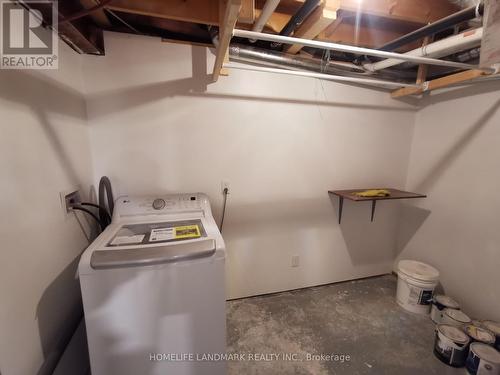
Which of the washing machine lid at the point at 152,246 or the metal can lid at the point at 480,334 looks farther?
the metal can lid at the point at 480,334

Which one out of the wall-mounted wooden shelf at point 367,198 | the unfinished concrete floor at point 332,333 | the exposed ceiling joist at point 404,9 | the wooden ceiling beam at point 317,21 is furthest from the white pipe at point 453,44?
the unfinished concrete floor at point 332,333

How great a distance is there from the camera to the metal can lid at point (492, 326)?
151 centimetres

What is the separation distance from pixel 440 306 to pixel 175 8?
2688 mm

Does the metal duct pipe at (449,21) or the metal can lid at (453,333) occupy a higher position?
the metal duct pipe at (449,21)

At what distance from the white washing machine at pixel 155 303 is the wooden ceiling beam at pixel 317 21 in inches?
46.2

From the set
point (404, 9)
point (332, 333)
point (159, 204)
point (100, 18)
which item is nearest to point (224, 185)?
point (159, 204)

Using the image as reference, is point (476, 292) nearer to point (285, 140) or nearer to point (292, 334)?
point (292, 334)

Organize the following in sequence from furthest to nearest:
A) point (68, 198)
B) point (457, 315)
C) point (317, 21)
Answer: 1. point (457, 315)
2. point (68, 198)
3. point (317, 21)

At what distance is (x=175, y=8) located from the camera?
1102 mm

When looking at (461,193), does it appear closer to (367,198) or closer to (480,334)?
(367,198)

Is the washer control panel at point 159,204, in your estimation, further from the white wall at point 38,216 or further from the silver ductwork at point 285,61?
the silver ductwork at point 285,61

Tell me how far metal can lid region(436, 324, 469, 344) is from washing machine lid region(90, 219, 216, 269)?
1681 millimetres

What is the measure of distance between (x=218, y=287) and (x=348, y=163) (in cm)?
164

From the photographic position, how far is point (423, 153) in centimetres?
218
